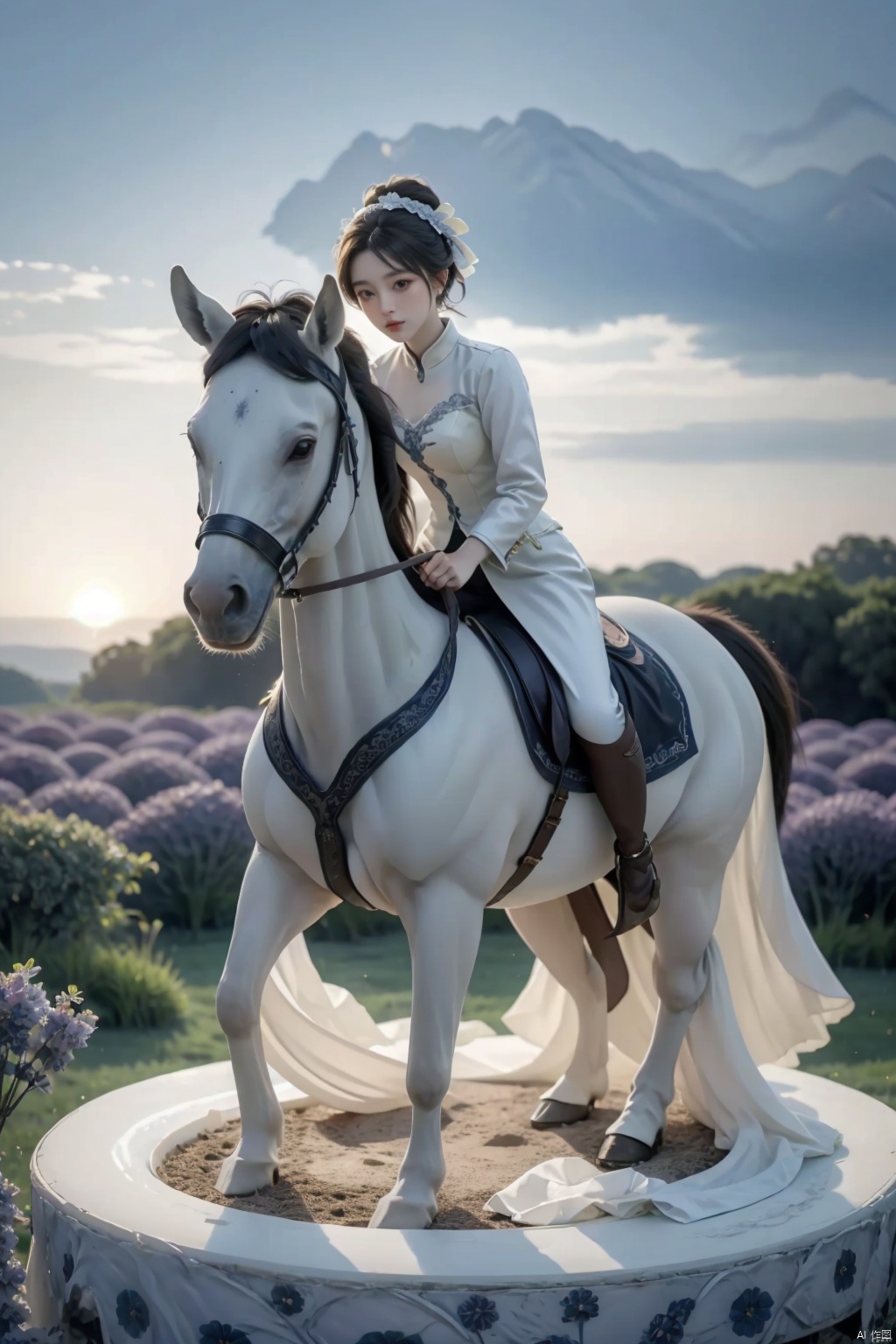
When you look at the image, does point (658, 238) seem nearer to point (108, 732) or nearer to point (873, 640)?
point (873, 640)

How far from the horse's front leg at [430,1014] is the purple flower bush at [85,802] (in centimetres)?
437

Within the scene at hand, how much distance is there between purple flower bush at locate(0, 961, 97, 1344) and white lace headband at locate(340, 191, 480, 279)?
1.52 m

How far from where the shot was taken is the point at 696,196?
8.19m

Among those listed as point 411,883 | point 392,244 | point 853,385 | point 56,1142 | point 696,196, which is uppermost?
point 696,196

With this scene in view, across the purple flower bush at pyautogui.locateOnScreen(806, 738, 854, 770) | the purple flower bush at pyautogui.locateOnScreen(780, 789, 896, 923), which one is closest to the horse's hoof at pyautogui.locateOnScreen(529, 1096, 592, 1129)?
the purple flower bush at pyautogui.locateOnScreen(780, 789, 896, 923)

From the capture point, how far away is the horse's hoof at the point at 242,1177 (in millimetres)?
2576

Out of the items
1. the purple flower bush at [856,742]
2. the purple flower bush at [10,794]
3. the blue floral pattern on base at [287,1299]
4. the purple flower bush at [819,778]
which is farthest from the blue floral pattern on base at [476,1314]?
the purple flower bush at [856,742]

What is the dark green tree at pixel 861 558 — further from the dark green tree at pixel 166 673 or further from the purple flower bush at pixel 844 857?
the dark green tree at pixel 166 673

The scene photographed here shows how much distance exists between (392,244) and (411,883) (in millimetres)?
1182

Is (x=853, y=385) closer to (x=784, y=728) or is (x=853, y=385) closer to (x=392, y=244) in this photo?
(x=784, y=728)

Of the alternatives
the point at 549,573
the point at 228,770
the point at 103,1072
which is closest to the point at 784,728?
the point at 549,573

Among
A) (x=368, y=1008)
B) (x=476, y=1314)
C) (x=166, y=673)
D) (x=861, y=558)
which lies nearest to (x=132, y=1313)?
(x=476, y=1314)

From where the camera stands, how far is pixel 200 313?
2.23 m

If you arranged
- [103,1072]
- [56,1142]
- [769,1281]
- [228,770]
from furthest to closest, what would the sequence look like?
[228,770], [103,1072], [56,1142], [769,1281]
